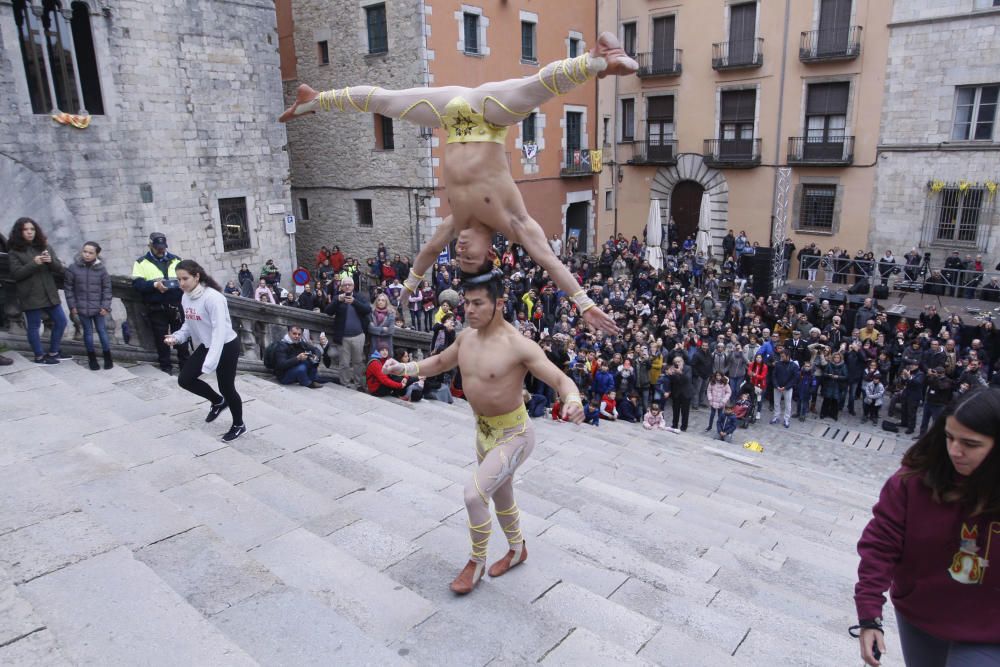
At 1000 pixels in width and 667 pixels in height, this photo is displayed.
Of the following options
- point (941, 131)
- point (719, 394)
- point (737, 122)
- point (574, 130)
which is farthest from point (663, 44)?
point (719, 394)

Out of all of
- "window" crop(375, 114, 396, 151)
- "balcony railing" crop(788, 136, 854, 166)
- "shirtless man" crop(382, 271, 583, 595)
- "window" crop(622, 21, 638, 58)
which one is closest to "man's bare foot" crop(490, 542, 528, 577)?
"shirtless man" crop(382, 271, 583, 595)

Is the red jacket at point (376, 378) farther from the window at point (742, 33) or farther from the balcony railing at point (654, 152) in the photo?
the window at point (742, 33)

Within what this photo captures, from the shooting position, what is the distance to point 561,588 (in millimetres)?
4109

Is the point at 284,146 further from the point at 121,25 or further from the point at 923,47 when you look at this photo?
the point at 923,47

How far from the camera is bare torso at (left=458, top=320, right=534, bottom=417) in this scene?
4.10 metres

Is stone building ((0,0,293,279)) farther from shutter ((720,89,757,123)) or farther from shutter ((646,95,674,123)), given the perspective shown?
shutter ((720,89,757,123))

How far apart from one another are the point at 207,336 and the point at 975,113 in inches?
819

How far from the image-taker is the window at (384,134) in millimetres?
20109

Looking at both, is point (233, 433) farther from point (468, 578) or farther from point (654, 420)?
point (654, 420)

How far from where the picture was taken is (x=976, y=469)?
8.07ft

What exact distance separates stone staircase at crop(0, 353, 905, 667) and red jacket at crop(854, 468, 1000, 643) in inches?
45.6

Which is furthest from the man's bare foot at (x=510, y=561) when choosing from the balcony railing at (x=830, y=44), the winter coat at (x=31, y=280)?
the balcony railing at (x=830, y=44)

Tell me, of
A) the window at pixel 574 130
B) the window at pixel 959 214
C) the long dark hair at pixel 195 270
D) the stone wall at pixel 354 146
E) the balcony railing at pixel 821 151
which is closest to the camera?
the long dark hair at pixel 195 270

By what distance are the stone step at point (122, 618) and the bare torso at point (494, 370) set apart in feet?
6.08
